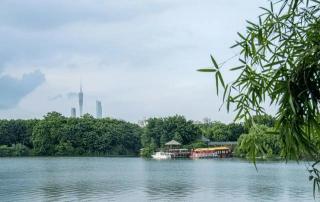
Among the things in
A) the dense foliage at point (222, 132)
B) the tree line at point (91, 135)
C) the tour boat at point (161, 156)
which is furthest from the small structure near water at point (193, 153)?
the dense foliage at point (222, 132)

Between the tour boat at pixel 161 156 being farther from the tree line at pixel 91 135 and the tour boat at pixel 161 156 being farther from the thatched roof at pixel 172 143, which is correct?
the tree line at pixel 91 135

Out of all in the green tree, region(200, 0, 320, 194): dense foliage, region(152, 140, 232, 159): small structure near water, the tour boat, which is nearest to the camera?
region(200, 0, 320, 194): dense foliage

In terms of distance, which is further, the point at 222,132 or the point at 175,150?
the point at 222,132

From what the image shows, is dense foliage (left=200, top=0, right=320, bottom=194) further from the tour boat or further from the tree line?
the tree line

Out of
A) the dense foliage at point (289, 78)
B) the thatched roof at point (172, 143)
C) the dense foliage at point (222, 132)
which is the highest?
the dense foliage at point (222, 132)

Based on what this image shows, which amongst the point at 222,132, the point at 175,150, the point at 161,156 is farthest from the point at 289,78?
the point at 222,132

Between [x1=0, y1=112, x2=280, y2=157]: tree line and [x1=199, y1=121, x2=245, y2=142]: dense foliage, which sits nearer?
[x1=0, y1=112, x2=280, y2=157]: tree line

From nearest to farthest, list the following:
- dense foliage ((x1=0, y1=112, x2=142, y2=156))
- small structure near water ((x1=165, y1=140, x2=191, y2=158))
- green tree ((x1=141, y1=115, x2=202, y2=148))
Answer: small structure near water ((x1=165, y1=140, x2=191, y2=158)), dense foliage ((x1=0, y1=112, x2=142, y2=156)), green tree ((x1=141, y1=115, x2=202, y2=148))

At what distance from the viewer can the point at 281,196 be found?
26.5 meters

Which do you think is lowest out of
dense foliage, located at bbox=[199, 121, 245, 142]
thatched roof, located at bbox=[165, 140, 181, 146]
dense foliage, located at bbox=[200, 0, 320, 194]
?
dense foliage, located at bbox=[200, 0, 320, 194]

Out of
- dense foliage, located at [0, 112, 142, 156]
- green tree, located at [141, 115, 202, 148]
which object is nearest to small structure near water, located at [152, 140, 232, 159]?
green tree, located at [141, 115, 202, 148]

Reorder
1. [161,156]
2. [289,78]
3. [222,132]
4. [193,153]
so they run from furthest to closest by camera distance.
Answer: [222,132], [193,153], [161,156], [289,78]

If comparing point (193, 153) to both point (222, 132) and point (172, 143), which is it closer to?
point (172, 143)

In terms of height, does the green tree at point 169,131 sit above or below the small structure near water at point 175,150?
above
